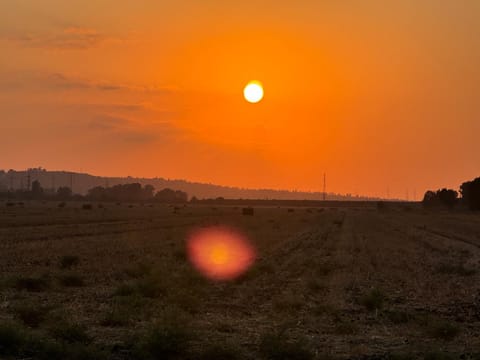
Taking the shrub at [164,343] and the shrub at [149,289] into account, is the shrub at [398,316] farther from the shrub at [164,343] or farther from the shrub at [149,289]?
the shrub at [149,289]

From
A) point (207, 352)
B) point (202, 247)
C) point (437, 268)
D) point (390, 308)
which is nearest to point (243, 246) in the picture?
point (202, 247)

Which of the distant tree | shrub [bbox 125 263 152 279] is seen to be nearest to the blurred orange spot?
shrub [bbox 125 263 152 279]

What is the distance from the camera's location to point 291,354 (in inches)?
502

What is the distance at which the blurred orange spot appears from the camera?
88.7ft

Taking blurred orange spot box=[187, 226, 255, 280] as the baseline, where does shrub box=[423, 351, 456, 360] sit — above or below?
below

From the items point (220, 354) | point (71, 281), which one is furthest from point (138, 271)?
point (220, 354)

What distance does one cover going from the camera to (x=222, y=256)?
34281mm

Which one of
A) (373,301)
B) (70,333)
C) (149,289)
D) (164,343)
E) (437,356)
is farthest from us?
(149,289)

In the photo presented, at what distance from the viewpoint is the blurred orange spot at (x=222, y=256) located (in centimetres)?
2703

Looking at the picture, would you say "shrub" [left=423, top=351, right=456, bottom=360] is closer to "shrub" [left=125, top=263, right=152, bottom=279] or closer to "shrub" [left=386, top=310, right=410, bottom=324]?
"shrub" [left=386, top=310, right=410, bottom=324]

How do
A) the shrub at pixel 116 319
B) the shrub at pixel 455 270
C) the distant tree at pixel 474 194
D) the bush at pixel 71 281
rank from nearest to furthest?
the shrub at pixel 116 319 < the bush at pixel 71 281 < the shrub at pixel 455 270 < the distant tree at pixel 474 194

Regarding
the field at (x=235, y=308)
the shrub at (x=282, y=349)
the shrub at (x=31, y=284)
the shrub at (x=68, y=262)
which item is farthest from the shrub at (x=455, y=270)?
the shrub at (x=282, y=349)

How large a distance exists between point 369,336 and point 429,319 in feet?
8.84

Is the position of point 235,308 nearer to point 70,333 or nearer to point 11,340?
point 70,333
